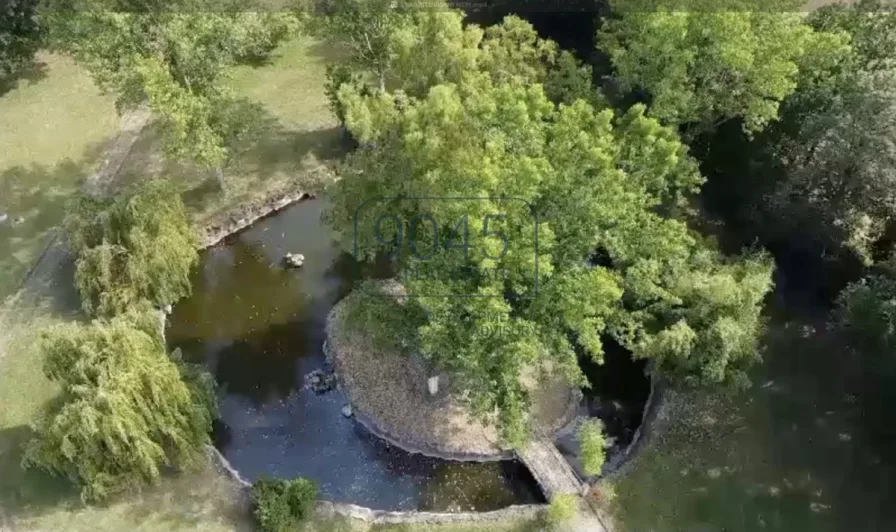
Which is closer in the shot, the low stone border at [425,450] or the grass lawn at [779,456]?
the grass lawn at [779,456]

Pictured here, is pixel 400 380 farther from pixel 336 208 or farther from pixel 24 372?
pixel 24 372

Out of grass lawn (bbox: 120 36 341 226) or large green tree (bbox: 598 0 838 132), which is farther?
grass lawn (bbox: 120 36 341 226)

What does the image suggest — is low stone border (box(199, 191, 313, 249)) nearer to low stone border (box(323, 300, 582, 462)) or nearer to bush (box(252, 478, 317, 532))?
low stone border (box(323, 300, 582, 462))

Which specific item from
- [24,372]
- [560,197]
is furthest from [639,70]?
[24,372]

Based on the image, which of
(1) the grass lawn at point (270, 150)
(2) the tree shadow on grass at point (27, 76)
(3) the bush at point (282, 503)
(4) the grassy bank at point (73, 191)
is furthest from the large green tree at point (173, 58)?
(3) the bush at point (282, 503)

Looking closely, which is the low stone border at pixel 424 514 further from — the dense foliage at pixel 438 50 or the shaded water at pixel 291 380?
the dense foliage at pixel 438 50

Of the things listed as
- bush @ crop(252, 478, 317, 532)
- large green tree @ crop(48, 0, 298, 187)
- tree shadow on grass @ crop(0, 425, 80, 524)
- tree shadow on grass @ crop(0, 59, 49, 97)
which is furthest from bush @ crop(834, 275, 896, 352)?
tree shadow on grass @ crop(0, 59, 49, 97)
